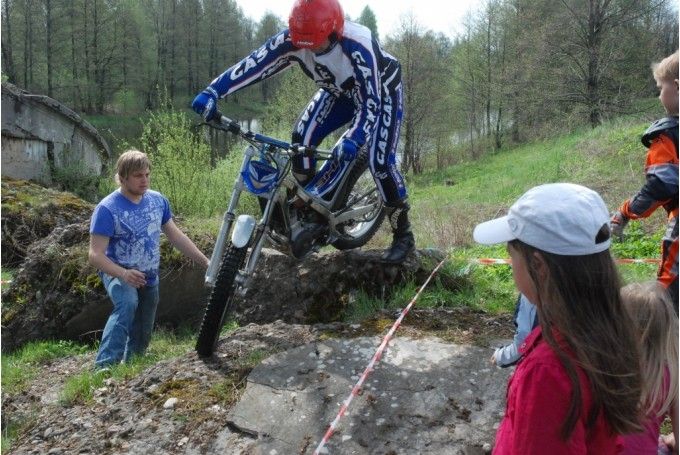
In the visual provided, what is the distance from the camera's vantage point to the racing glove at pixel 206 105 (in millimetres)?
3529

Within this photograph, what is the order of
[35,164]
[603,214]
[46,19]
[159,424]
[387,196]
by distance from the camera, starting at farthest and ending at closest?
[46,19], [35,164], [387,196], [159,424], [603,214]

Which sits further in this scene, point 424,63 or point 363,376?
point 424,63

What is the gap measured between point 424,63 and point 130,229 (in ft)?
84.5

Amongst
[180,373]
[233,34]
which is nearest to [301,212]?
[180,373]

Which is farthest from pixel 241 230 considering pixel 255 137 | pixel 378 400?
pixel 378 400

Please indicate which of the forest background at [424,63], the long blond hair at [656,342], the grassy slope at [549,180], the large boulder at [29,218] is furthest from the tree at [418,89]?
the long blond hair at [656,342]

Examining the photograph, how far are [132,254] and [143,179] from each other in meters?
0.49

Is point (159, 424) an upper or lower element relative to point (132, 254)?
lower

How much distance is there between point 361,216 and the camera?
4.56 m

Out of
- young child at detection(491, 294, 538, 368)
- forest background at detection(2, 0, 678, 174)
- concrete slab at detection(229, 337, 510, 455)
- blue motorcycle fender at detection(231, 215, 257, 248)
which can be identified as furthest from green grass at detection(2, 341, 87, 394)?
forest background at detection(2, 0, 678, 174)

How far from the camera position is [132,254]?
3889 millimetres

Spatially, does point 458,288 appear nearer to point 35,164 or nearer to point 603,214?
point 603,214

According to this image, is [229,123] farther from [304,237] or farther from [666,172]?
[666,172]

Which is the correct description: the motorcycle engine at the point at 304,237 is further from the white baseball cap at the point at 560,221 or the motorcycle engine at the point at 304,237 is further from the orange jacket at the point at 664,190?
the white baseball cap at the point at 560,221
